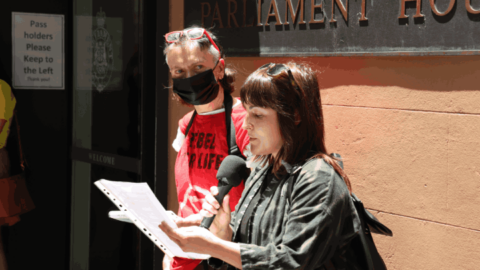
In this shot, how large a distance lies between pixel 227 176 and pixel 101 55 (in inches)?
135

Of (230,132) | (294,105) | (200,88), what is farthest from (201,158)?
(294,105)

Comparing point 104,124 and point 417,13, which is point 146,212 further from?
point 104,124

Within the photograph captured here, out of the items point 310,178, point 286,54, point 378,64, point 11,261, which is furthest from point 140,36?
point 310,178

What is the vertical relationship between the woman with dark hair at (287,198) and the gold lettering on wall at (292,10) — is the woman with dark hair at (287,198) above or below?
below

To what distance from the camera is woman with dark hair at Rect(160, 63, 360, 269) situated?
1.63m

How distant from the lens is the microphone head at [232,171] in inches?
77.5

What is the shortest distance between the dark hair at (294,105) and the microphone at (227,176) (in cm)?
21

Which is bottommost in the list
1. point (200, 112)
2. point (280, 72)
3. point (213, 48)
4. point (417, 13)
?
point (200, 112)

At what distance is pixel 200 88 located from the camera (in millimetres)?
2766

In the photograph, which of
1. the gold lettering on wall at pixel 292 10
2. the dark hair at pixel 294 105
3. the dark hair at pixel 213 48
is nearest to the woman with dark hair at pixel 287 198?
the dark hair at pixel 294 105

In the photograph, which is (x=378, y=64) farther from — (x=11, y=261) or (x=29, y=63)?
(x=11, y=261)

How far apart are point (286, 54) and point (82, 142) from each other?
2.75 m

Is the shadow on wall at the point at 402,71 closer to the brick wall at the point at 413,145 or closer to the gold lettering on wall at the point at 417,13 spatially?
the brick wall at the point at 413,145

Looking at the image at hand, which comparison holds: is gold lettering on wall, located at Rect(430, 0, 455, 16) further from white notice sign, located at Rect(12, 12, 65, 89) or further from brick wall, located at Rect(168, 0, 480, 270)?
white notice sign, located at Rect(12, 12, 65, 89)
